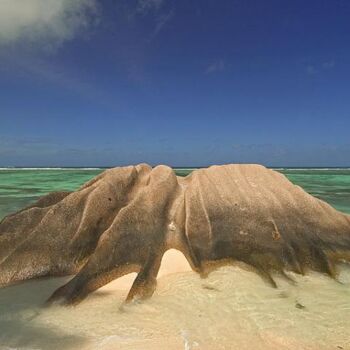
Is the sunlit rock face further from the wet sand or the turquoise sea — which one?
the turquoise sea

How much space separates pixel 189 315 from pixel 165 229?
1630 mm

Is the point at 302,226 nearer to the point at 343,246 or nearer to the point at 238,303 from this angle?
the point at 343,246

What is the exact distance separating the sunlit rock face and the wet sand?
22cm

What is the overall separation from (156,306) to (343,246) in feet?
10.4

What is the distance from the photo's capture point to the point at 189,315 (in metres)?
3.86

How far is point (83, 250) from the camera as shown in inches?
203

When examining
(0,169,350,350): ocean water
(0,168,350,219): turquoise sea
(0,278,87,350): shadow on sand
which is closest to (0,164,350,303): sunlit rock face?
(0,169,350,350): ocean water

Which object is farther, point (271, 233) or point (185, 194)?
point (185, 194)

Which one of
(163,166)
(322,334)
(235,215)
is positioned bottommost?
(322,334)

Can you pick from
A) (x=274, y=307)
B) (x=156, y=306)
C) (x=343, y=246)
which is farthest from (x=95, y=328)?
(x=343, y=246)

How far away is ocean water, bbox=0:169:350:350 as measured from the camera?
3.36 meters

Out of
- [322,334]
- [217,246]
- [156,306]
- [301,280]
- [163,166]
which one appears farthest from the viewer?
[163,166]

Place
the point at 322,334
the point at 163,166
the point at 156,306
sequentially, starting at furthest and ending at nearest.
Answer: the point at 163,166, the point at 156,306, the point at 322,334

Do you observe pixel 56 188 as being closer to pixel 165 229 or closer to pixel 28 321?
pixel 165 229
